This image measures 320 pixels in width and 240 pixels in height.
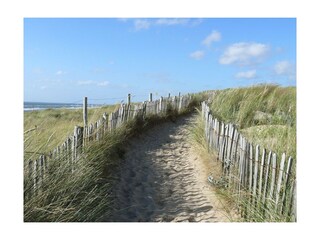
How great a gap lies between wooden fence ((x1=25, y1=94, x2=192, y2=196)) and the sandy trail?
0.54 meters

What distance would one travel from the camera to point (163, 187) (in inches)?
193

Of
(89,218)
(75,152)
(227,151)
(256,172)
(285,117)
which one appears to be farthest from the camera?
(285,117)

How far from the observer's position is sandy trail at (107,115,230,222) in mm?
4035

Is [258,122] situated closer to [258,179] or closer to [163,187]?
[163,187]

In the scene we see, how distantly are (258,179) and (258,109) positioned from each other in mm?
4214

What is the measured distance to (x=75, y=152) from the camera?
422cm

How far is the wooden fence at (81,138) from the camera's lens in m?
3.29

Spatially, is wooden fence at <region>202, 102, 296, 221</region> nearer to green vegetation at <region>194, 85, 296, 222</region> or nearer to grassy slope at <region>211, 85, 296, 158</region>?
green vegetation at <region>194, 85, 296, 222</region>

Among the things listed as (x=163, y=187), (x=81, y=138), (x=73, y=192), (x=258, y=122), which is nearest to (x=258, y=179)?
(x=163, y=187)
